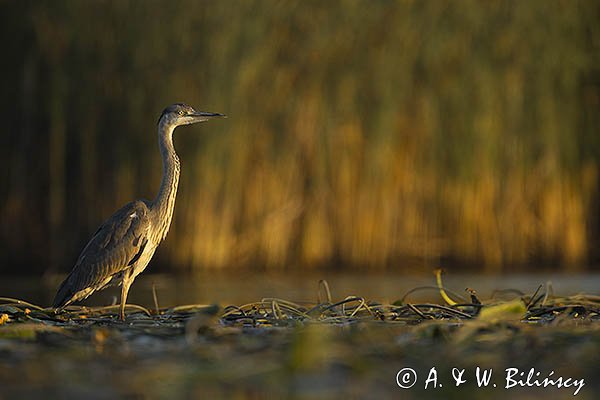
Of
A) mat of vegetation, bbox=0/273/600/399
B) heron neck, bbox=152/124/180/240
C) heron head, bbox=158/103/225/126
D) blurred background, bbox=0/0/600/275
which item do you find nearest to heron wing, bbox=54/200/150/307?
heron neck, bbox=152/124/180/240

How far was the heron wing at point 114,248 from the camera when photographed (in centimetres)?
625

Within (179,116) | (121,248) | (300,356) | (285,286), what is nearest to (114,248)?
(121,248)

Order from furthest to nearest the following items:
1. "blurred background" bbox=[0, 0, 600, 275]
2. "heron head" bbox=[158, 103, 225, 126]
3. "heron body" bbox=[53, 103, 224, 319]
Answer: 1. "blurred background" bbox=[0, 0, 600, 275]
2. "heron head" bbox=[158, 103, 225, 126]
3. "heron body" bbox=[53, 103, 224, 319]

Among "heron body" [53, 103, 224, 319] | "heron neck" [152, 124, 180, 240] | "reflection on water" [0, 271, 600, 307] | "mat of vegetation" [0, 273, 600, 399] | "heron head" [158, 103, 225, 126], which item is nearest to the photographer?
"mat of vegetation" [0, 273, 600, 399]

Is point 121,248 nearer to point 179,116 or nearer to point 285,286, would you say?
point 179,116

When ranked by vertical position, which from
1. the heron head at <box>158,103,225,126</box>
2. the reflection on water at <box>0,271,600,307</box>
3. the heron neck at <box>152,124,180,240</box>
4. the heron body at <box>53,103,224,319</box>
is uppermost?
the heron head at <box>158,103,225,126</box>

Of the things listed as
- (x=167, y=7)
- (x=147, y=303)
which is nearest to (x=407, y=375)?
(x=147, y=303)

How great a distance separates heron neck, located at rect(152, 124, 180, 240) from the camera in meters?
6.53

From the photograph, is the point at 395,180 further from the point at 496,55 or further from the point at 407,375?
the point at 407,375

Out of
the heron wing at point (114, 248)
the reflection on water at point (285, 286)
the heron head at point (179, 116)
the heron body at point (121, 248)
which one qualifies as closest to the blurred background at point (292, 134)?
the reflection on water at point (285, 286)

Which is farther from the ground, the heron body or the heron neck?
the heron neck

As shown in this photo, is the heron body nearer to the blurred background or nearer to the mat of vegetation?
the mat of vegetation

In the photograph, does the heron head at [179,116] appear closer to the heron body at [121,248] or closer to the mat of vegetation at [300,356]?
the heron body at [121,248]

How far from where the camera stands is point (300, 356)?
3.57 m
